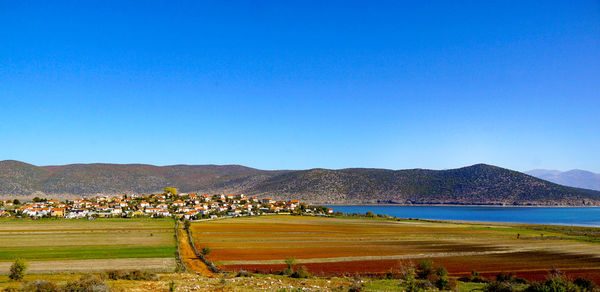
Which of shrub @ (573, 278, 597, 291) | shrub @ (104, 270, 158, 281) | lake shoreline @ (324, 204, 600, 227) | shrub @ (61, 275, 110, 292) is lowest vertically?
lake shoreline @ (324, 204, 600, 227)

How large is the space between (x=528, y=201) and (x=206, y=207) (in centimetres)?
13438

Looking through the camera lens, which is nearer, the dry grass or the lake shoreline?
the dry grass

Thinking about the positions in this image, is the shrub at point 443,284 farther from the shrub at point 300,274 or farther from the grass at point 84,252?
the grass at point 84,252

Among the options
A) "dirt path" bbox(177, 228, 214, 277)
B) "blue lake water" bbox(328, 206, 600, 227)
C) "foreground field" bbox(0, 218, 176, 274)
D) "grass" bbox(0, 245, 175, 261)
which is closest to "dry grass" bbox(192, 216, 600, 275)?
"dirt path" bbox(177, 228, 214, 277)

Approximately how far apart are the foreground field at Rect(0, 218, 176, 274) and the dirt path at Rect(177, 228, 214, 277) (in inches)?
46.8

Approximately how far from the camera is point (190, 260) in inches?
1438

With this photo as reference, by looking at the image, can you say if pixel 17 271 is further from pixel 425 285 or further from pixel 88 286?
pixel 425 285

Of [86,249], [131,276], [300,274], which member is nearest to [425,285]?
[300,274]

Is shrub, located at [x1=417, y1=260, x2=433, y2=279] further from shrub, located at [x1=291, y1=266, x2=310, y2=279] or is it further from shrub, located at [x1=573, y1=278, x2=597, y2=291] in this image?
shrub, located at [x1=573, y1=278, x2=597, y2=291]

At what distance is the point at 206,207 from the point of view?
115875 mm

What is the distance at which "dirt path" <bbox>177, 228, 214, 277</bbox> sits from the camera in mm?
31006

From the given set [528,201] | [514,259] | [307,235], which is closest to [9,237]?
[307,235]

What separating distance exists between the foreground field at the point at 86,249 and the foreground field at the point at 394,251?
17.7ft

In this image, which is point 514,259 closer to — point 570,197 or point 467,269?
point 467,269
